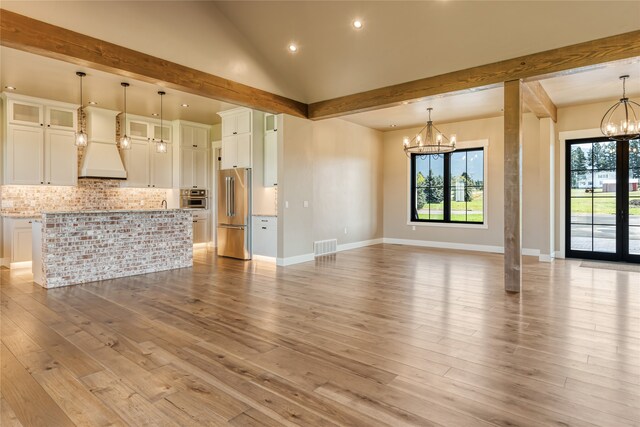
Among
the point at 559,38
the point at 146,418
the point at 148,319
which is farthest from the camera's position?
the point at 559,38

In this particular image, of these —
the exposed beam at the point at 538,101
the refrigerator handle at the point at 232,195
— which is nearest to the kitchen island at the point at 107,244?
the refrigerator handle at the point at 232,195

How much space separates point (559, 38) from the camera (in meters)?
4.27

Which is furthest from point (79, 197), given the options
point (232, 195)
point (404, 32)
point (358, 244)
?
point (404, 32)

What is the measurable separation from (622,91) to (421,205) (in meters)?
4.69

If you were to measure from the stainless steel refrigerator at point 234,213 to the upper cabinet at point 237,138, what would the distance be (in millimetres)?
230

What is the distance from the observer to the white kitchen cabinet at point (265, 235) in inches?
276

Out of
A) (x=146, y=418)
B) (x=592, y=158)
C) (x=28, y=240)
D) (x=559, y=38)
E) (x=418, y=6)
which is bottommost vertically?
(x=146, y=418)

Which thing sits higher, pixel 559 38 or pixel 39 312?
pixel 559 38

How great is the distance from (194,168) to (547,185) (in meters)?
8.02

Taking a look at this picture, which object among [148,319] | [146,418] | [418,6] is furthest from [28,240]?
[418,6]

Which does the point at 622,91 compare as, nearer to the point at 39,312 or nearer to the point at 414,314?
the point at 414,314

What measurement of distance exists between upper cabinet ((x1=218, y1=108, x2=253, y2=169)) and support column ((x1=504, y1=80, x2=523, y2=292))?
15.3ft

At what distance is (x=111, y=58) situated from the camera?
4.24 metres

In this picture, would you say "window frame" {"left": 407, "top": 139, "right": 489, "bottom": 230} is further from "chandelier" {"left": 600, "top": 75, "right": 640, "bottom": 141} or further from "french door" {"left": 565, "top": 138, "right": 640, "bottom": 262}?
"chandelier" {"left": 600, "top": 75, "right": 640, "bottom": 141}
